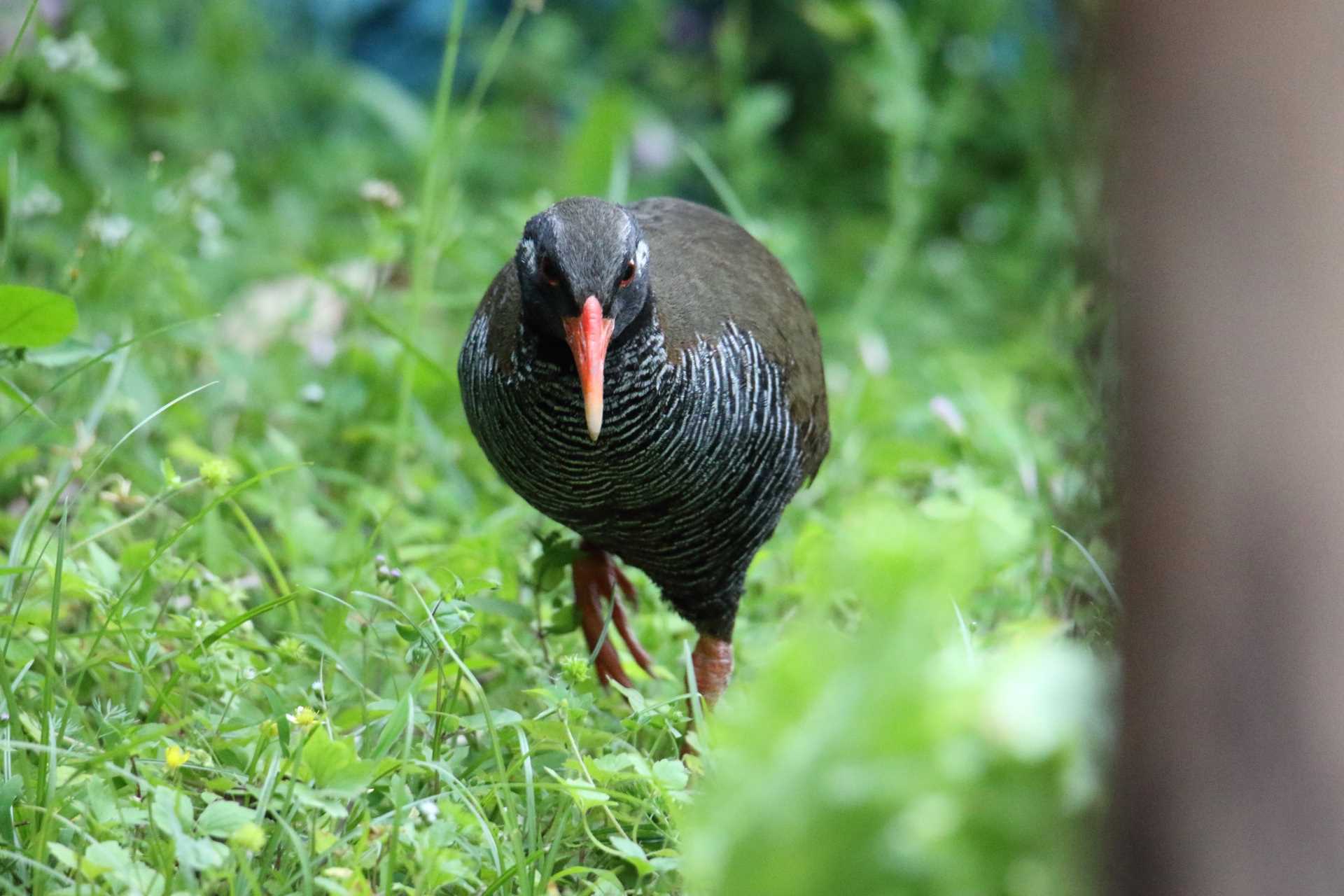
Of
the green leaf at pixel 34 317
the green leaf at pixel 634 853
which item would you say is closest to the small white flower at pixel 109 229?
the green leaf at pixel 34 317

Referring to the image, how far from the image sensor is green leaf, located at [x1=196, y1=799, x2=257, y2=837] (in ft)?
6.79

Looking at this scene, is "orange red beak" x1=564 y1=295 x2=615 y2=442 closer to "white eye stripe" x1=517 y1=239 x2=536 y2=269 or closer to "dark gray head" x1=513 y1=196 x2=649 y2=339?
"dark gray head" x1=513 y1=196 x2=649 y2=339

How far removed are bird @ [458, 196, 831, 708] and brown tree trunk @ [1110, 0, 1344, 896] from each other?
1.37m

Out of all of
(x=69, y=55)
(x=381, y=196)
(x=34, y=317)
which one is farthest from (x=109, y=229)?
(x=34, y=317)

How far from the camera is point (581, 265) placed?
2637 millimetres

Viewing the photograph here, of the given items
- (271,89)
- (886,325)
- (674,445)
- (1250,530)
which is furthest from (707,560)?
(271,89)

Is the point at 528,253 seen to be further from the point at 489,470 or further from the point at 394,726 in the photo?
the point at 489,470

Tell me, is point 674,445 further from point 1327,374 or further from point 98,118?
point 98,118

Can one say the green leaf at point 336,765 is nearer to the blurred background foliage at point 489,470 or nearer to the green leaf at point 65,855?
the blurred background foliage at point 489,470

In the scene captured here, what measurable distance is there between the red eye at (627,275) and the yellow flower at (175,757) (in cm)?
116

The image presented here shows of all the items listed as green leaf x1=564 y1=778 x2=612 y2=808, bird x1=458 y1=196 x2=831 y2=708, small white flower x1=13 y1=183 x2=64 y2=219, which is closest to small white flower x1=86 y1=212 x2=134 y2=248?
small white flower x1=13 y1=183 x2=64 y2=219

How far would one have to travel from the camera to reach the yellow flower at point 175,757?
2203 millimetres

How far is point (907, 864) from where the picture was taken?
122cm

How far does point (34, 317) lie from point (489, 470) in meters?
1.82
